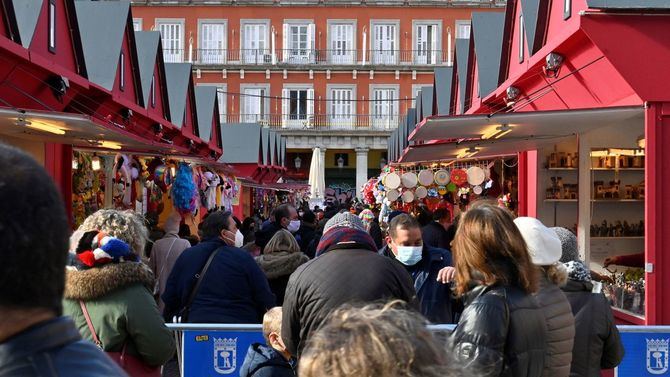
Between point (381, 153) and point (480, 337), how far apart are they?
53.9 meters

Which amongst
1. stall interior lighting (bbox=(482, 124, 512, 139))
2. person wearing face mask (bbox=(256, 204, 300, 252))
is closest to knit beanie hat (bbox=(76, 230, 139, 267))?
stall interior lighting (bbox=(482, 124, 512, 139))

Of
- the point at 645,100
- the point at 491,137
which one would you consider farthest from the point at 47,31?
the point at 645,100

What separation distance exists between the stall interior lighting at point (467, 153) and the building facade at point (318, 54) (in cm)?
3950

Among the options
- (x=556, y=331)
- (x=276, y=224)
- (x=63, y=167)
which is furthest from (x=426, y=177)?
(x=556, y=331)

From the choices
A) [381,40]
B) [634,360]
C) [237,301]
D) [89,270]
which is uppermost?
[381,40]

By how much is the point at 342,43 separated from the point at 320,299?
5085 centimetres

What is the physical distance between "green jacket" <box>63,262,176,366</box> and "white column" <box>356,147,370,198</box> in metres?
48.3

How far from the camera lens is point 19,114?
761 cm

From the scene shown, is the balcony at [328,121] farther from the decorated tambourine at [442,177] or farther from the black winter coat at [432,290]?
the black winter coat at [432,290]

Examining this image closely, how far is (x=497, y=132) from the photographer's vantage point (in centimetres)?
927

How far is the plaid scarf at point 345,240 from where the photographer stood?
4.63 m

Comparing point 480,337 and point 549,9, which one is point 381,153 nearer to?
point 549,9

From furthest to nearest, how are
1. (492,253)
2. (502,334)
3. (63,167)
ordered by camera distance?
1. (63,167)
2. (492,253)
3. (502,334)

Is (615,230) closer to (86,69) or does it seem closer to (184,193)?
(184,193)
